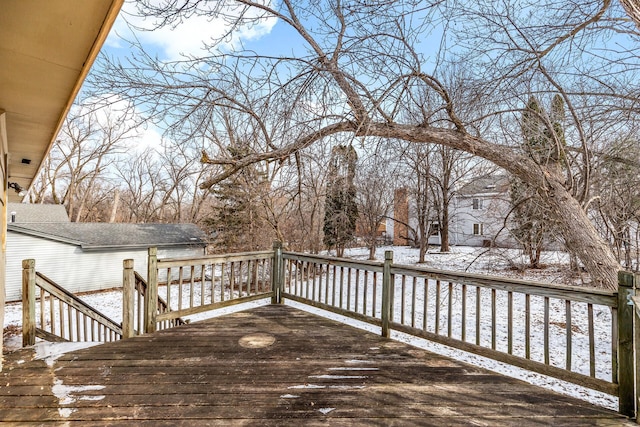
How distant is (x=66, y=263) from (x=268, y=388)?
536 inches

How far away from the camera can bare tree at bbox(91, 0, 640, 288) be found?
14.5 ft

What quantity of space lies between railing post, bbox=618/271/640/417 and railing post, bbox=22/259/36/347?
212 inches

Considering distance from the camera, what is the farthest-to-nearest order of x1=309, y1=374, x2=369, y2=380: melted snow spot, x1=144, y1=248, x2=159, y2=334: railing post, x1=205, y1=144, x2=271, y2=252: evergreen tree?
1. x1=205, y1=144, x2=271, y2=252: evergreen tree
2. x1=144, y1=248, x2=159, y2=334: railing post
3. x1=309, y1=374, x2=369, y2=380: melted snow spot

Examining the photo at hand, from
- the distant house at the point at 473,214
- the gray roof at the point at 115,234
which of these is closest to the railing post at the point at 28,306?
the gray roof at the point at 115,234

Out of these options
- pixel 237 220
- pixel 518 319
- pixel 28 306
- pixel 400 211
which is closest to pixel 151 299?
pixel 28 306

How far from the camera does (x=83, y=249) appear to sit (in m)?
12.6

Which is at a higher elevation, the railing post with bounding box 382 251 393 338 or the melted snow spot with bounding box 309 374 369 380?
the railing post with bounding box 382 251 393 338

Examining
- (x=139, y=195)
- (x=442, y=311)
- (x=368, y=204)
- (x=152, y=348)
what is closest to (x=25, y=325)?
(x=152, y=348)

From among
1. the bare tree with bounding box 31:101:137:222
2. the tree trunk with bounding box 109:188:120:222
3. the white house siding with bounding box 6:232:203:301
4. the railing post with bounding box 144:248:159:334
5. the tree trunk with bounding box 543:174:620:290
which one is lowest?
the white house siding with bounding box 6:232:203:301

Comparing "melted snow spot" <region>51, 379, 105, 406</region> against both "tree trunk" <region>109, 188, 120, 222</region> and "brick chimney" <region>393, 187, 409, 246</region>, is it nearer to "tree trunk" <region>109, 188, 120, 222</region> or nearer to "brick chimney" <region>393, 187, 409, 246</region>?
"brick chimney" <region>393, 187, 409, 246</region>

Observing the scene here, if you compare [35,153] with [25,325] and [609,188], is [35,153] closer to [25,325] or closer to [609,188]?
[25,325]

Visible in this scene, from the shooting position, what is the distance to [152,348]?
326cm

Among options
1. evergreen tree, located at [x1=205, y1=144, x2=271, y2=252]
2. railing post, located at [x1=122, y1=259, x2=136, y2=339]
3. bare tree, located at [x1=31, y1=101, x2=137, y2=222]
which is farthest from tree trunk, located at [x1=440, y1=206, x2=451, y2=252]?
bare tree, located at [x1=31, y1=101, x2=137, y2=222]

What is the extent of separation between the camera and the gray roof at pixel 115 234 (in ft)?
39.5
